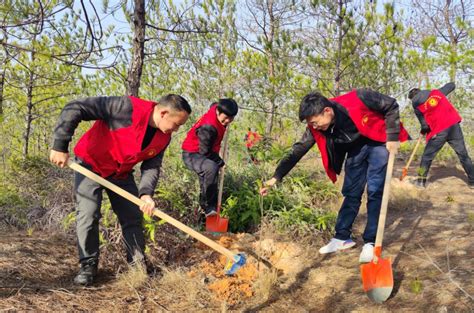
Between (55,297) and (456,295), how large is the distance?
279 centimetres

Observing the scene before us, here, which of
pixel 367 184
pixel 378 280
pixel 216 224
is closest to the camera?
pixel 378 280

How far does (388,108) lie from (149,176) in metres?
2.08

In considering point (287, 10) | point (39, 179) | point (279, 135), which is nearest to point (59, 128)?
point (39, 179)

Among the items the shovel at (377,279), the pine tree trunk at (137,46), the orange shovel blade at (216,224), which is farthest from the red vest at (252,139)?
the shovel at (377,279)

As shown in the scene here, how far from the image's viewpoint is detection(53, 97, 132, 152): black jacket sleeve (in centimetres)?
261

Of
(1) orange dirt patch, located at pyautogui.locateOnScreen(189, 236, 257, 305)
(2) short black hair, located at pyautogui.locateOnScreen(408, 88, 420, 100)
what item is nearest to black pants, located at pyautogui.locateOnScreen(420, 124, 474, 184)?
(2) short black hair, located at pyautogui.locateOnScreen(408, 88, 420, 100)

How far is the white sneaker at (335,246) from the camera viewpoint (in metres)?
3.52

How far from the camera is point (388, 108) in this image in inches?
121

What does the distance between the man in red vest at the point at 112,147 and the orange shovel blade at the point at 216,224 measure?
1149 mm

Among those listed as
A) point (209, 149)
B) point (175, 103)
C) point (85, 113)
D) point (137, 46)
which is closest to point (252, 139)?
point (209, 149)

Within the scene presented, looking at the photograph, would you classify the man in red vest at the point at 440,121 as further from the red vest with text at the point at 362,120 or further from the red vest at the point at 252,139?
the red vest with text at the point at 362,120

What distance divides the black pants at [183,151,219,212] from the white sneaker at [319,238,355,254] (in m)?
1.36

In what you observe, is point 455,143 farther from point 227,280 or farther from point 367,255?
point 227,280

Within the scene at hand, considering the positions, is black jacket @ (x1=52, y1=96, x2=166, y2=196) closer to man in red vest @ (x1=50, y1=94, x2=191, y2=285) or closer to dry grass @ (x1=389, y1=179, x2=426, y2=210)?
man in red vest @ (x1=50, y1=94, x2=191, y2=285)
